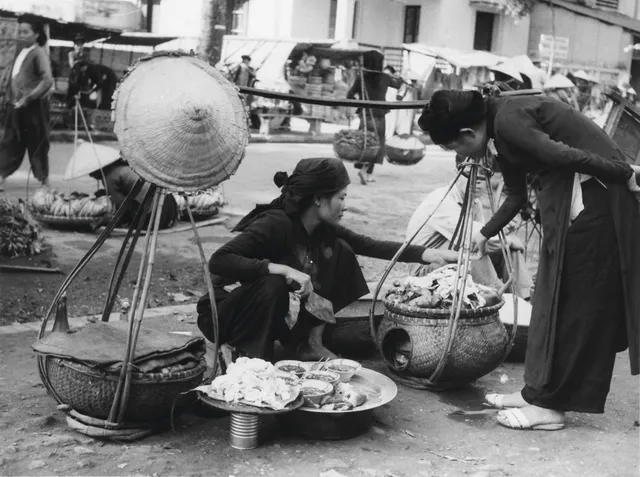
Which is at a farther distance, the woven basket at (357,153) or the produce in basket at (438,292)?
the woven basket at (357,153)

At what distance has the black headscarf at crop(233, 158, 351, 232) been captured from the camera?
4.22 meters

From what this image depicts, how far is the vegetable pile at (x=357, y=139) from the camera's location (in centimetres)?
1335

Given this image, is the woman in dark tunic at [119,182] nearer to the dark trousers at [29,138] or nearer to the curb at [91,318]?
the dark trousers at [29,138]

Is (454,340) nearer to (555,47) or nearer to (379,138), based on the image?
(379,138)

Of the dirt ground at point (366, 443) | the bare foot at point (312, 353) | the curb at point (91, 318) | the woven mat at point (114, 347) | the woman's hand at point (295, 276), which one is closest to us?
the dirt ground at point (366, 443)

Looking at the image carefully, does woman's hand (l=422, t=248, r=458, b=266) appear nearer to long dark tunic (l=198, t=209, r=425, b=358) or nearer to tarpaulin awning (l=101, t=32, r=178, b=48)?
long dark tunic (l=198, t=209, r=425, b=358)

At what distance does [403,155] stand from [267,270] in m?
11.0

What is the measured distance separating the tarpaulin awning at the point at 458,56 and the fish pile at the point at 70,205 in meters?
16.2

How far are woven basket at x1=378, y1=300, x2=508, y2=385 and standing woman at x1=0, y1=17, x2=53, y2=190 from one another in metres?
6.49

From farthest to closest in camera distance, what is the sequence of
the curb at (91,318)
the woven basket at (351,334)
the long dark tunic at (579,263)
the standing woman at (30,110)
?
the standing woman at (30,110), the curb at (91,318), the woven basket at (351,334), the long dark tunic at (579,263)

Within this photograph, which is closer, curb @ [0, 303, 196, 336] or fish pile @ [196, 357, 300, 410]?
fish pile @ [196, 357, 300, 410]

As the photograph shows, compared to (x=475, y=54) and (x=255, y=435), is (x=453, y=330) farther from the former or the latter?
(x=475, y=54)

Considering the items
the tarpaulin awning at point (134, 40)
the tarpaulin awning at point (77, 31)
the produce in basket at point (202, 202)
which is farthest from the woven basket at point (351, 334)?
the tarpaulin awning at point (134, 40)

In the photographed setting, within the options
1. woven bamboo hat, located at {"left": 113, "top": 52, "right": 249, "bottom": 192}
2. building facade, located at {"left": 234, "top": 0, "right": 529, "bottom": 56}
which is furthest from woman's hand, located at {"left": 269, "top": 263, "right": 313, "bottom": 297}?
building facade, located at {"left": 234, "top": 0, "right": 529, "bottom": 56}
